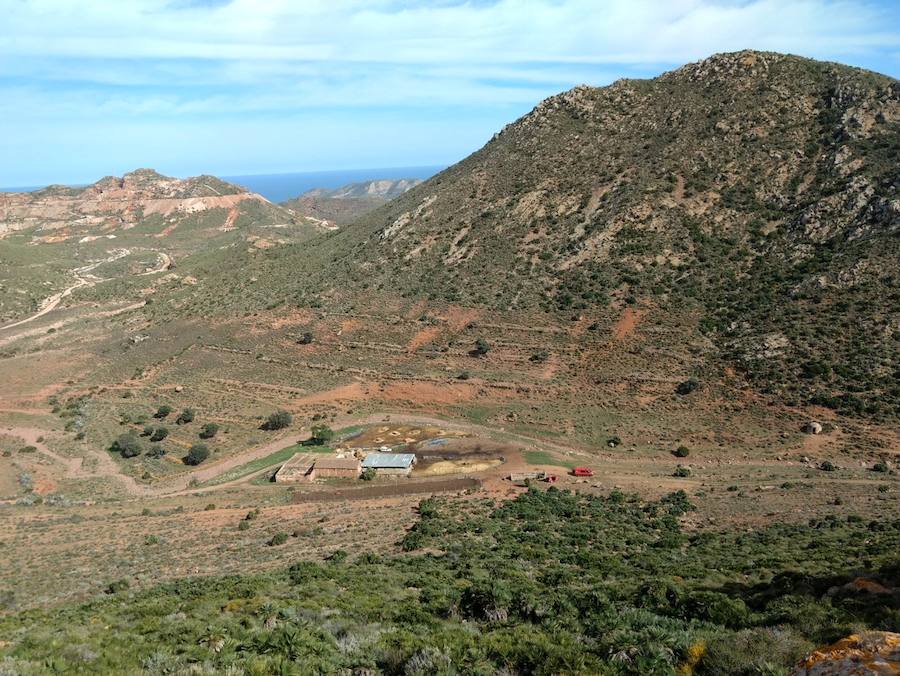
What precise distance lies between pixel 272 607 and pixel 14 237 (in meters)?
159

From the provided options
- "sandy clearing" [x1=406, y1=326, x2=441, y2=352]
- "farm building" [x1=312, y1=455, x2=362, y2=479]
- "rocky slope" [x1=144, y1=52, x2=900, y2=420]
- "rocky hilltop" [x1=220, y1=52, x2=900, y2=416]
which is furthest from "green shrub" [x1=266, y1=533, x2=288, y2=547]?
"rocky hilltop" [x1=220, y1=52, x2=900, y2=416]

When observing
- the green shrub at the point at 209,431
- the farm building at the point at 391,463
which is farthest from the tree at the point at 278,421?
the farm building at the point at 391,463

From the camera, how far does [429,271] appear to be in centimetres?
6238

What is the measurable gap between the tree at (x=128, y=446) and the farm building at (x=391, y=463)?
58.1 ft

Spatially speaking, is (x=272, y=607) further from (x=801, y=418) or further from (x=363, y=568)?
(x=801, y=418)

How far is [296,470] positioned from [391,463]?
6.24 meters

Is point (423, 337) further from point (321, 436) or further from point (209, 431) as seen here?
point (209, 431)

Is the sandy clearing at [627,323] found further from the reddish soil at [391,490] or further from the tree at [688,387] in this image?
the reddish soil at [391,490]

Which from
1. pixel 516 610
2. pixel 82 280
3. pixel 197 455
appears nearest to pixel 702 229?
pixel 197 455

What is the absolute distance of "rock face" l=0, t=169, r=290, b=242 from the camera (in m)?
150

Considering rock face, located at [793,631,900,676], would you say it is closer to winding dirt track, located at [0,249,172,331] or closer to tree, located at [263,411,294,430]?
tree, located at [263,411,294,430]

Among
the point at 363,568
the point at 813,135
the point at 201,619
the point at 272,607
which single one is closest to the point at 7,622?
the point at 201,619

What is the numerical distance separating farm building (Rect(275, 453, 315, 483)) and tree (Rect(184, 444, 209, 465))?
6.79 meters

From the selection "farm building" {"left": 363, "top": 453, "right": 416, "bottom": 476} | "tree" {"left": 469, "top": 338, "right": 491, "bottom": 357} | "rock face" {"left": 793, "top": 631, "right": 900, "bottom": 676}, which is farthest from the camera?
"tree" {"left": 469, "top": 338, "right": 491, "bottom": 357}
